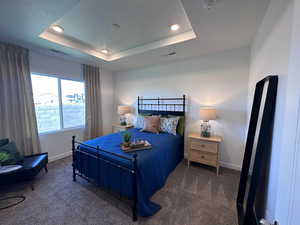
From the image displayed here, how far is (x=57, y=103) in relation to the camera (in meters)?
3.45

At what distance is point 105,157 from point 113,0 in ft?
7.20

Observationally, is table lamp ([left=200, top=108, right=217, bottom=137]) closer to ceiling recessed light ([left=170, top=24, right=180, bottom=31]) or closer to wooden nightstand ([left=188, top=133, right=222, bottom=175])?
wooden nightstand ([left=188, top=133, right=222, bottom=175])

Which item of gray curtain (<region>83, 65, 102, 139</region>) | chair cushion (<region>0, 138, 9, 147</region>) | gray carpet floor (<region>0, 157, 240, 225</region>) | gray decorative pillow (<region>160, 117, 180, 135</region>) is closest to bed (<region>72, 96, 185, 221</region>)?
gray carpet floor (<region>0, 157, 240, 225</region>)

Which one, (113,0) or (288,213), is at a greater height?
(113,0)

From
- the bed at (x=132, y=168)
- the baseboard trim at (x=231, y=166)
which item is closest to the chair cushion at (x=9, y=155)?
the bed at (x=132, y=168)

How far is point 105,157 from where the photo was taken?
2.01 meters

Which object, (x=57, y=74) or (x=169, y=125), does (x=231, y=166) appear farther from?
(x=57, y=74)

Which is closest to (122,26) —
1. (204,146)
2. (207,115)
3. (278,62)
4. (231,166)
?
(278,62)

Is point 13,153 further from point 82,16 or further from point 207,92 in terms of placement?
point 207,92

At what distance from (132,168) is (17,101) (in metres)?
2.87

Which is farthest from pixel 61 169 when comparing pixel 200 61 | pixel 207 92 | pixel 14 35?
pixel 200 61

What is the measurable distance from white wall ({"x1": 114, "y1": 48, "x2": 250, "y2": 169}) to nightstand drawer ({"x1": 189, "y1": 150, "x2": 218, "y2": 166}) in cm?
48

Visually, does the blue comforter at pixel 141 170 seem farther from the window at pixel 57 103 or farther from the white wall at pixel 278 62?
the window at pixel 57 103

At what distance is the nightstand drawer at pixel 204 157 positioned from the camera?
2.67 meters
